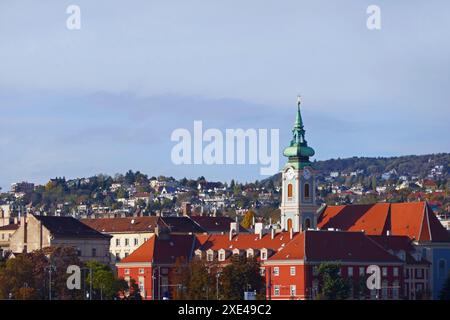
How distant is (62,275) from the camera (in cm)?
16312

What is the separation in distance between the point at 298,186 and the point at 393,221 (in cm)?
999

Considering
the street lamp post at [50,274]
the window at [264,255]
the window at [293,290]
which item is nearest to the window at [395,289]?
the window at [293,290]

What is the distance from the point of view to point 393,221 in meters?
194

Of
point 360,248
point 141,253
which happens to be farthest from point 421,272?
point 141,253

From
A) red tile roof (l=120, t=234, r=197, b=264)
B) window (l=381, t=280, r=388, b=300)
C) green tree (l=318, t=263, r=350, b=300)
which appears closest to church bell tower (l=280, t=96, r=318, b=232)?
red tile roof (l=120, t=234, r=197, b=264)

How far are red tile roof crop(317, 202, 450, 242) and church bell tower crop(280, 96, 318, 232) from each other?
2321mm

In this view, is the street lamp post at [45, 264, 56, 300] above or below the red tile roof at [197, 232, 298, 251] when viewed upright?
below

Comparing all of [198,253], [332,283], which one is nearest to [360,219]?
[198,253]

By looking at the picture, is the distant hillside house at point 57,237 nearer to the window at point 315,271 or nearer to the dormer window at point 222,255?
the dormer window at point 222,255

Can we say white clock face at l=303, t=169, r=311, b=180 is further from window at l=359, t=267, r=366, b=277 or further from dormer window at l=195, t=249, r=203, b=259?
window at l=359, t=267, r=366, b=277

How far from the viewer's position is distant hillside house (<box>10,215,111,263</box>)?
194 m

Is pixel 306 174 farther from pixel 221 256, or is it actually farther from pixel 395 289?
pixel 395 289
